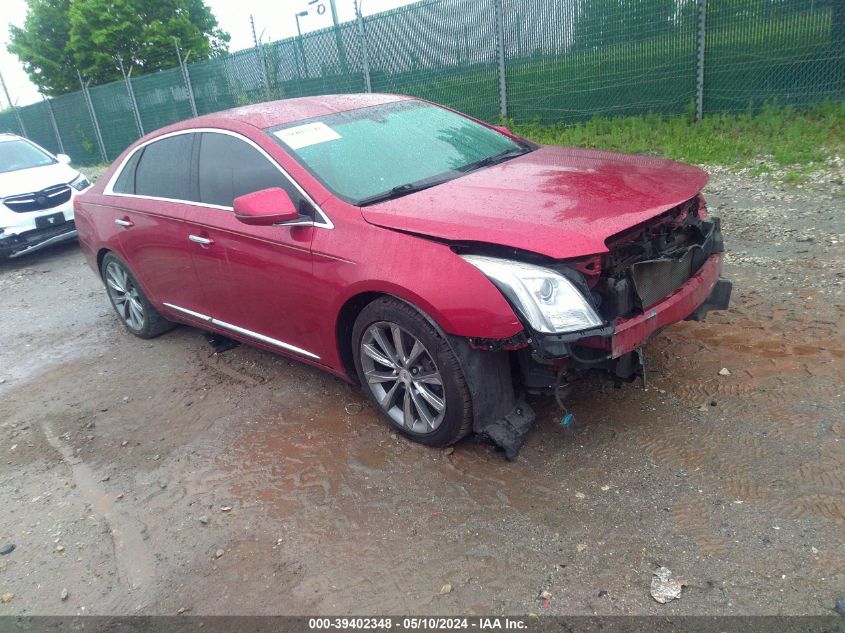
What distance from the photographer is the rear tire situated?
539 centimetres

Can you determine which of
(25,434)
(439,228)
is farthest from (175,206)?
(439,228)

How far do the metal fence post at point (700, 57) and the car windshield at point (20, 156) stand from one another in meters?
9.29

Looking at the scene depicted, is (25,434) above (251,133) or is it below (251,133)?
below

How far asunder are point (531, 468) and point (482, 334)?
77cm

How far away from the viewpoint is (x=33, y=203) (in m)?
8.77

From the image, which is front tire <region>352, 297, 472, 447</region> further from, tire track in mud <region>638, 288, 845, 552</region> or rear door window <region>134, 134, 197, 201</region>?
rear door window <region>134, 134, 197, 201</region>

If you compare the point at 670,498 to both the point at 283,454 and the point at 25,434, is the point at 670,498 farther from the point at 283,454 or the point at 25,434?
the point at 25,434

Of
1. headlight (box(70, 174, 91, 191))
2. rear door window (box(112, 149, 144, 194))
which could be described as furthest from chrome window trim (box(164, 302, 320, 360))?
headlight (box(70, 174, 91, 191))

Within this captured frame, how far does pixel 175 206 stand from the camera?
4531mm

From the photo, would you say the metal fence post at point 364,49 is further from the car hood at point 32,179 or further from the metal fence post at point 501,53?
the car hood at point 32,179

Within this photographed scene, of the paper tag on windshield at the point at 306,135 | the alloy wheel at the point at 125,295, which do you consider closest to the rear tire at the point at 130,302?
the alloy wheel at the point at 125,295

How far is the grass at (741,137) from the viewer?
7.37 m

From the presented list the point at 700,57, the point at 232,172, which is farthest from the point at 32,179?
the point at 700,57

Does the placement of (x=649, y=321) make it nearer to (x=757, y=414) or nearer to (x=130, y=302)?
(x=757, y=414)
